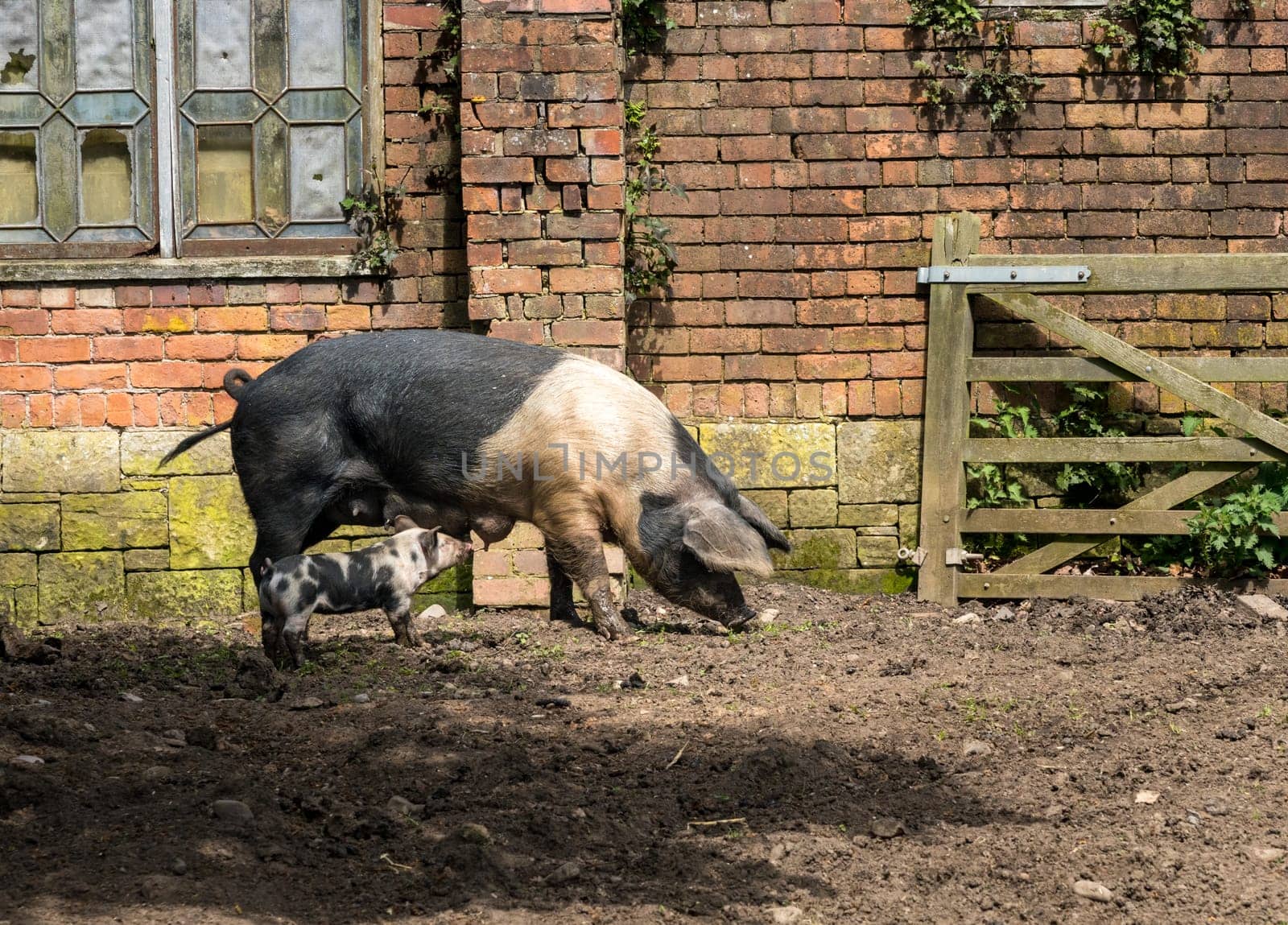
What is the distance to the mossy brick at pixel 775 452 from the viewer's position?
679 cm

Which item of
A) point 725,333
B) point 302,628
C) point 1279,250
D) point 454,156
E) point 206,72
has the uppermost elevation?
point 206,72

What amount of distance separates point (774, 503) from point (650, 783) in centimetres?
333

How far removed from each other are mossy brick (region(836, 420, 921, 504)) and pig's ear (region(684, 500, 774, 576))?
4.83 feet

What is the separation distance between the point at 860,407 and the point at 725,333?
2.72 ft

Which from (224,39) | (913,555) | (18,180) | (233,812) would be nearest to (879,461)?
(913,555)

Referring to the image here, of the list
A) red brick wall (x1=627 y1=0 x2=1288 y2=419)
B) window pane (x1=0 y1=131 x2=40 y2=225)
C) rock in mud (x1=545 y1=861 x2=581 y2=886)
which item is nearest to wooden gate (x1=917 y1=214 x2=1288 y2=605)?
red brick wall (x1=627 y1=0 x2=1288 y2=419)

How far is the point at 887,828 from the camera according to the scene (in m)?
3.27

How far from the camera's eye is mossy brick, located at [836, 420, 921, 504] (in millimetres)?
6816

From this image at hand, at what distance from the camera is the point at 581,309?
251 inches

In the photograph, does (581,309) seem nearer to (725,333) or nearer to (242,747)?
(725,333)

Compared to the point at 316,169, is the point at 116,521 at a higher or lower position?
lower

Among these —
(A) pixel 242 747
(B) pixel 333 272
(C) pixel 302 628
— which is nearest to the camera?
(A) pixel 242 747

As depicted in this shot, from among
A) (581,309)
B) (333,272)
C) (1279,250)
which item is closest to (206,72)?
(333,272)

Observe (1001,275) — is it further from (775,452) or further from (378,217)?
(378,217)
